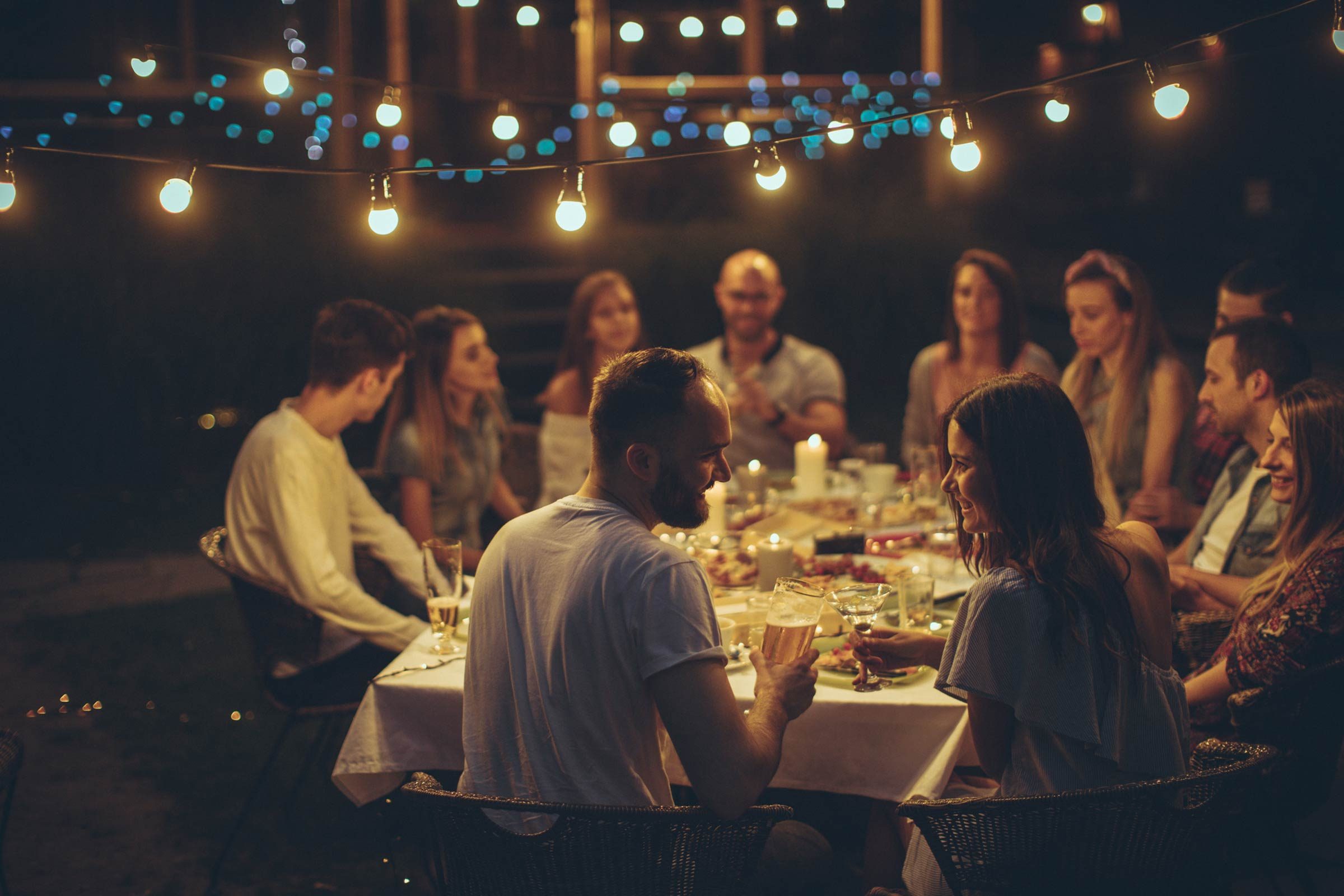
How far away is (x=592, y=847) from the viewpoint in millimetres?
1550

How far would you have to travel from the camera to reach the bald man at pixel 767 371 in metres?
4.61

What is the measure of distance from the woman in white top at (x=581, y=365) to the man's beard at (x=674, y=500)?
2550 millimetres

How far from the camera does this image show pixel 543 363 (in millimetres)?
7777

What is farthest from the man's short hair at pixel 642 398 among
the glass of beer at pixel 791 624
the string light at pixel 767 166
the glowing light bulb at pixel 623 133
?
the glowing light bulb at pixel 623 133

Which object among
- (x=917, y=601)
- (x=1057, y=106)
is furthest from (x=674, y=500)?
(x=1057, y=106)

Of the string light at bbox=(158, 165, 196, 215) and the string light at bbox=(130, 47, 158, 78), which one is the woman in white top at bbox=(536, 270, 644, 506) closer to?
the string light at bbox=(130, 47, 158, 78)

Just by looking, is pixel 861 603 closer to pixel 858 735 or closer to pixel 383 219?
pixel 858 735

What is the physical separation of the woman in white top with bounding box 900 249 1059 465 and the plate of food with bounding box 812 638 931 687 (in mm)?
1993

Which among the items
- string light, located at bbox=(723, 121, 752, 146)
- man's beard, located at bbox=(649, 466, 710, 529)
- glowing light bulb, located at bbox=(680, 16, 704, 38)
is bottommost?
man's beard, located at bbox=(649, 466, 710, 529)

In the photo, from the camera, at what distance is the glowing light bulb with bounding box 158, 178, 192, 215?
2637 millimetres

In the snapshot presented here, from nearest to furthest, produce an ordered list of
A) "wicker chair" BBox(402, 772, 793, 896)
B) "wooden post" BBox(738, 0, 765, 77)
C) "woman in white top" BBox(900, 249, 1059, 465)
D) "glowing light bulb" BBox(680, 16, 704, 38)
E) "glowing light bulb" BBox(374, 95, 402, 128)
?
"wicker chair" BBox(402, 772, 793, 896) → "glowing light bulb" BBox(374, 95, 402, 128) → "woman in white top" BBox(900, 249, 1059, 465) → "wooden post" BBox(738, 0, 765, 77) → "glowing light bulb" BBox(680, 16, 704, 38)

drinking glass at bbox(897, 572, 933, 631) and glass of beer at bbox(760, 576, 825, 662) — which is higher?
glass of beer at bbox(760, 576, 825, 662)

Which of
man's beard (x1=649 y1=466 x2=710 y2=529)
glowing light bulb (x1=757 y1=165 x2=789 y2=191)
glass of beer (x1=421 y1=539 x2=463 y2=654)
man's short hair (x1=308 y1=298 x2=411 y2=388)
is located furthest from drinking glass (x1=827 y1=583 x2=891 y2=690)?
man's short hair (x1=308 y1=298 x2=411 y2=388)

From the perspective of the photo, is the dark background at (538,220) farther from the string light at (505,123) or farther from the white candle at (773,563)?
the white candle at (773,563)
